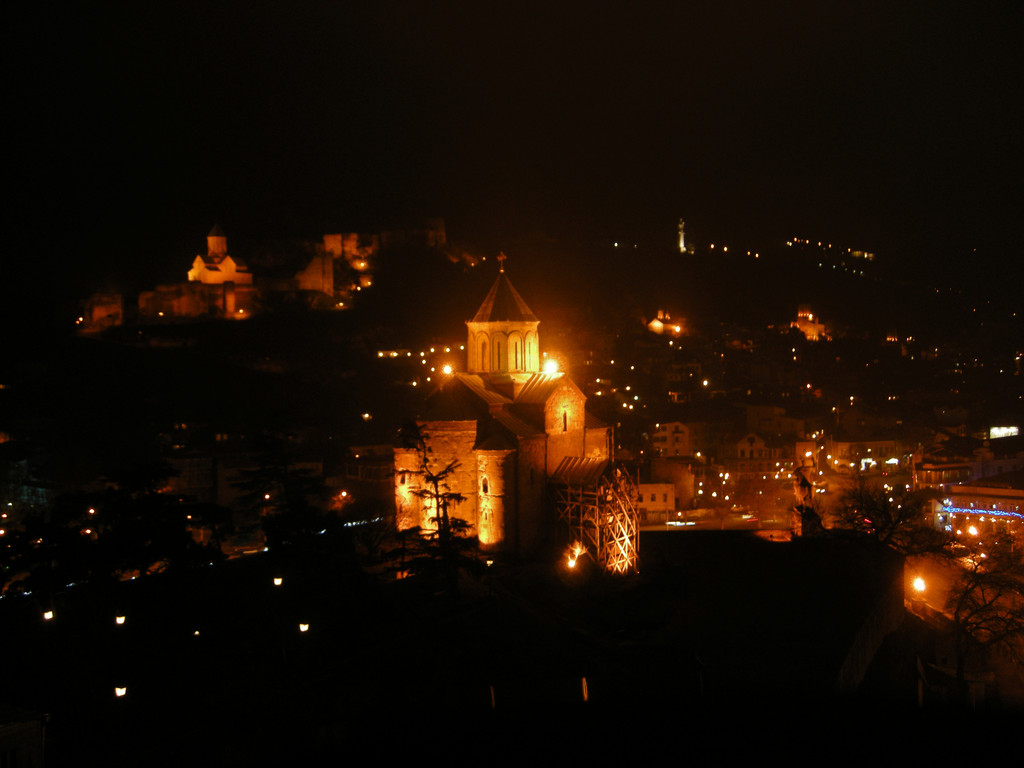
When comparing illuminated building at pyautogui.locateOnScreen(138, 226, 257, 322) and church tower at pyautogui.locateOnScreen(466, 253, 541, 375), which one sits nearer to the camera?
church tower at pyautogui.locateOnScreen(466, 253, 541, 375)

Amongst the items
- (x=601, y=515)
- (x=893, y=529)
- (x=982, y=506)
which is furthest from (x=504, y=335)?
(x=982, y=506)

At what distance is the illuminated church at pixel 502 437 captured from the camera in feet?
68.1

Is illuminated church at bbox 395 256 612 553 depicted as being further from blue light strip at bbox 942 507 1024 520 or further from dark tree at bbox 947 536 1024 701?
blue light strip at bbox 942 507 1024 520

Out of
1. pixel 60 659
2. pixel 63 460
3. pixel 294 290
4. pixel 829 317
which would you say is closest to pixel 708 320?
pixel 829 317

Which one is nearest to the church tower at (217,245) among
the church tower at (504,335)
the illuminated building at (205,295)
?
the illuminated building at (205,295)

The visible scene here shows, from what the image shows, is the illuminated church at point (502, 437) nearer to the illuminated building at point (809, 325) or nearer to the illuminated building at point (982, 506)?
the illuminated building at point (982, 506)

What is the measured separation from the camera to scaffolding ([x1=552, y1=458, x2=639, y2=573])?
20.8m

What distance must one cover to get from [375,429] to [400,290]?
81.3 ft

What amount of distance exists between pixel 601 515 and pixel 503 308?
6.87 m

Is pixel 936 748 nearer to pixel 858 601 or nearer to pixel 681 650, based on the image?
pixel 681 650

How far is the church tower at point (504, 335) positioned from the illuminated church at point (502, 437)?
29mm

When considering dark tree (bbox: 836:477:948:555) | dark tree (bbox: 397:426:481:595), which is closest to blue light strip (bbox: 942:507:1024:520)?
dark tree (bbox: 836:477:948:555)

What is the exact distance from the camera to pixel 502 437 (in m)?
21.0

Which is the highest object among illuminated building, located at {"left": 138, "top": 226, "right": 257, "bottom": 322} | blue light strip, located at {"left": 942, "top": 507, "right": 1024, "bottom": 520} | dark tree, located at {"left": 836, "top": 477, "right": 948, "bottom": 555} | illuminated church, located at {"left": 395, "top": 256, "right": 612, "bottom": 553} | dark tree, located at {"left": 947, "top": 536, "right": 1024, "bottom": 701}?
illuminated building, located at {"left": 138, "top": 226, "right": 257, "bottom": 322}
